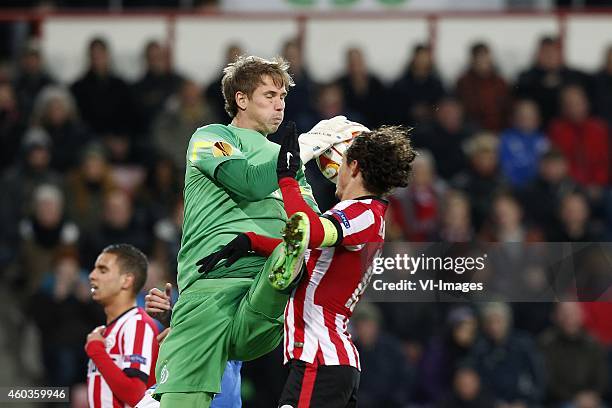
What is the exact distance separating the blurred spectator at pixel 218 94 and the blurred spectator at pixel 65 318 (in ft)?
7.62

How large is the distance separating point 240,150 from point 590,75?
8.21m

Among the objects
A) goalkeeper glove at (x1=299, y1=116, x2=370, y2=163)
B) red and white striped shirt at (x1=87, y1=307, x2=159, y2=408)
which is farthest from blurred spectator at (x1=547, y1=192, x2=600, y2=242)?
goalkeeper glove at (x1=299, y1=116, x2=370, y2=163)

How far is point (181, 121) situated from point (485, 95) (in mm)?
3281

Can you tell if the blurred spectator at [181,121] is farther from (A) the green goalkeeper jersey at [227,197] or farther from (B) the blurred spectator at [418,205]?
(A) the green goalkeeper jersey at [227,197]

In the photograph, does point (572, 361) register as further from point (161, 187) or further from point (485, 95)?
point (161, 187)

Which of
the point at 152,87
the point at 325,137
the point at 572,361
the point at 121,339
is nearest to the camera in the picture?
the point at 325,137

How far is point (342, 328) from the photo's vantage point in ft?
18.8

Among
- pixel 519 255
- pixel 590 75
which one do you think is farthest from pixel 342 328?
pixel 590 75

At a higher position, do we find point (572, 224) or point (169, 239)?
point (572, 224)

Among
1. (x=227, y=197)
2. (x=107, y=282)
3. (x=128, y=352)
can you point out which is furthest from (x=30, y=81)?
(x=227, y=197)

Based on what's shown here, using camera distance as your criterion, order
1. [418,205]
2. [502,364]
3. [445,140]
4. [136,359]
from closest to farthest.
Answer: [136,359] → [502,364] → [418,205] → [445,140]

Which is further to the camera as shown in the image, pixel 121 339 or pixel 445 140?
pixel 445 140

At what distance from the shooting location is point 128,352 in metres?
7.10

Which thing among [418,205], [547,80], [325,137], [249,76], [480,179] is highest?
[249,76]
